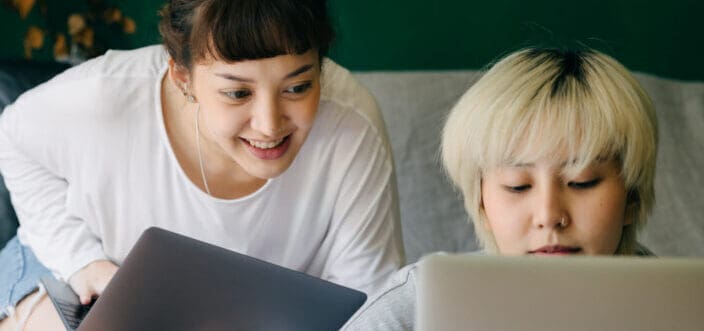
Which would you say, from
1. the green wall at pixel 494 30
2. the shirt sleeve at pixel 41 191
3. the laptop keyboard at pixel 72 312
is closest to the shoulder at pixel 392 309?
the laptop keyboard at pixel 72 312

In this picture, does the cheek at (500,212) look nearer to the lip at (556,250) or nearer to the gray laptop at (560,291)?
the lip at (556,250)

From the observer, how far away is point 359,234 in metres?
1.58

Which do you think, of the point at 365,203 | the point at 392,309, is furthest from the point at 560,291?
the point at 365,203

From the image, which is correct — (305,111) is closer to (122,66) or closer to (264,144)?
(264,144)

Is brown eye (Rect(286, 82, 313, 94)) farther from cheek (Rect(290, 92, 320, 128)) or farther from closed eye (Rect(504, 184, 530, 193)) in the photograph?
closed eye (Rect(504, 184, 530, 193))

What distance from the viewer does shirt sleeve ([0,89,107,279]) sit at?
5.23ft

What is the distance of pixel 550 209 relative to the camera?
1.18 meters

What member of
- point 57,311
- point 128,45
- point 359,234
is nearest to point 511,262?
point 359,234

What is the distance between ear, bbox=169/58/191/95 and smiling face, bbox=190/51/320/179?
21 mm

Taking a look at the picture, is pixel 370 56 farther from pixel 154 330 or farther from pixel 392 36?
pixel 154 330

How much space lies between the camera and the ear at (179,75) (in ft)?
4.80

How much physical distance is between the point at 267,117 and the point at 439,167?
0.75 metres

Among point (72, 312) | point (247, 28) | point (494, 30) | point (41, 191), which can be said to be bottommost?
point (72, 312)

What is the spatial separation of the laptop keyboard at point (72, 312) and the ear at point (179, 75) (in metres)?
0.37
